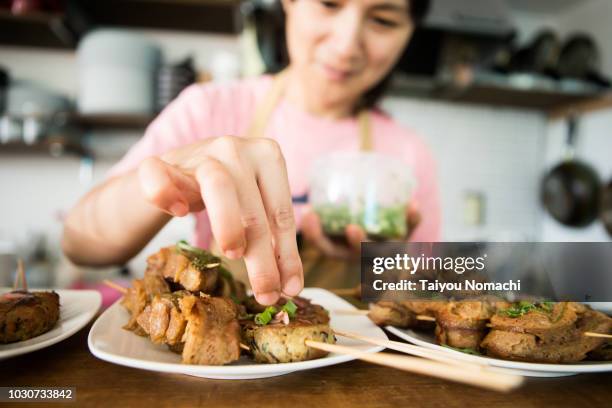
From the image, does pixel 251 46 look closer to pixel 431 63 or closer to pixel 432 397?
pixel 431 63

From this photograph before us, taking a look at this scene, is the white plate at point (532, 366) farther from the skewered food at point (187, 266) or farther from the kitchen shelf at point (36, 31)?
the kitchen shelf at point (36, 31)

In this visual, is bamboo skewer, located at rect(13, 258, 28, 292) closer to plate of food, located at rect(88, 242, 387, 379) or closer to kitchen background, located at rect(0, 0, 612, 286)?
plate of food, located at rect(88, 242, 387, 379)

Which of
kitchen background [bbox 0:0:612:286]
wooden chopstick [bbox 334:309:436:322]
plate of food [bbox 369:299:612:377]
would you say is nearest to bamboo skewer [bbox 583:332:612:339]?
plate of food [bbox 369:299:612:377]

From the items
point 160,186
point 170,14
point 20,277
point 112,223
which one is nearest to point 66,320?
point 20,277

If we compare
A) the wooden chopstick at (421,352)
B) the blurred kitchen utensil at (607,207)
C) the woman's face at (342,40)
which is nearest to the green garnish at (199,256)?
the wooden chopstick at (421,352)

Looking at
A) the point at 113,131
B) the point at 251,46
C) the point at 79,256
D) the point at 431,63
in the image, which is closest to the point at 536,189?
the point at 431,63

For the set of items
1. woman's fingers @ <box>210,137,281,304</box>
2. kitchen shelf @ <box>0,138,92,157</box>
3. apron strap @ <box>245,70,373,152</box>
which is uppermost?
apron strap @ <box>245,70,373,152</box>
